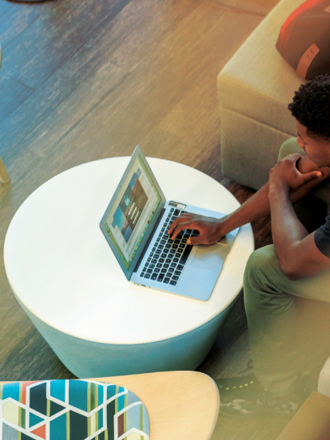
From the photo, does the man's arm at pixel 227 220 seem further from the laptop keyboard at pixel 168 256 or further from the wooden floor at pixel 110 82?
the wooden floor at pixel 110 82

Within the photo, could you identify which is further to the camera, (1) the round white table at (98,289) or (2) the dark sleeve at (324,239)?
(1) the round white table at (98,289)

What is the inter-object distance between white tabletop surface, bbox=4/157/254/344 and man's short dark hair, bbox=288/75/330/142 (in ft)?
1.30

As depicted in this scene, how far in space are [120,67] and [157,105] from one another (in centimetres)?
30

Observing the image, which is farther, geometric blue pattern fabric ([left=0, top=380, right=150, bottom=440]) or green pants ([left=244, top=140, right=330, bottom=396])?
green pants ([left=244, top=140, right=330, bottom=396])

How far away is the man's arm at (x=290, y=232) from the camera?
5.08ft

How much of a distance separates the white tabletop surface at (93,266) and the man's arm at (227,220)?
0.06m

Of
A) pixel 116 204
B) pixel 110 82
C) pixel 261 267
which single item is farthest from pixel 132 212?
pixel 110 82

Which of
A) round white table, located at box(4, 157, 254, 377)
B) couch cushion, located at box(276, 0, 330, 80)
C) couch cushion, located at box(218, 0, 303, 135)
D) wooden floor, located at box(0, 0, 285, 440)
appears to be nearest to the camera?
round white table, located at box(4, 157, 254, 377)

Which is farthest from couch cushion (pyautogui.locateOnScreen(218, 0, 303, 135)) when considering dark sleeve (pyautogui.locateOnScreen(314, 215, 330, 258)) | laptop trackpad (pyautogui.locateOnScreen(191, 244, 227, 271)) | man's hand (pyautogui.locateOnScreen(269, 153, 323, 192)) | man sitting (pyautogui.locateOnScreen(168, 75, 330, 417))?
dark sleeve (pyautogui.locateOnScreen(314, 215, 330, 258))

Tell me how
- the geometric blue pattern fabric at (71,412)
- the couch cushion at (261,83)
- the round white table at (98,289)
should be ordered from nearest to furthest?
the geometric blue pattern fabric at (71,412) < the round white table at (98,289) < the couch cushion at (261,83)

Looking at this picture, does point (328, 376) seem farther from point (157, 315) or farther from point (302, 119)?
point (302, 119)

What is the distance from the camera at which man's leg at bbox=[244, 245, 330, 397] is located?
5.48 feet

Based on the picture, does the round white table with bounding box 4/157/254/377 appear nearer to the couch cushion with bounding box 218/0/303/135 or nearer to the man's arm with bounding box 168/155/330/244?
the man's arm with bounding box 168/155/330/244

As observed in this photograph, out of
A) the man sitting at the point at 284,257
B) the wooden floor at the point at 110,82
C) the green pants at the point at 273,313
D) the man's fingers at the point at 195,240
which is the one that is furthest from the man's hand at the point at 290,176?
the wooden floor at the point at 110,82
